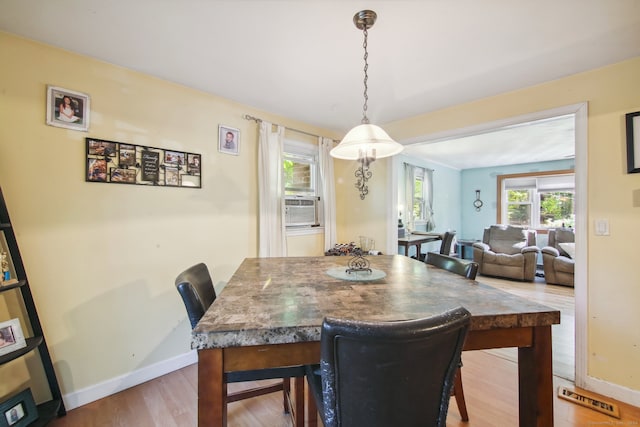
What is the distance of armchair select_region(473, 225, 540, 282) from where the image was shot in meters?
→ 4.44

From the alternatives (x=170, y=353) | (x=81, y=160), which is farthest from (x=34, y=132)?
(x=170, y=353)

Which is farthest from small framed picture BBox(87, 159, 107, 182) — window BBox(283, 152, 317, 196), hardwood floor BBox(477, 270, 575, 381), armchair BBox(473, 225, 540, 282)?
armchair BBox(473, 225, 540, 282)

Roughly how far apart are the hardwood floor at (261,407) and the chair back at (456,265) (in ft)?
2.97

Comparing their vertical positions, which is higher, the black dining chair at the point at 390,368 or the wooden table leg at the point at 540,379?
the black dining chair at the point at 390,368

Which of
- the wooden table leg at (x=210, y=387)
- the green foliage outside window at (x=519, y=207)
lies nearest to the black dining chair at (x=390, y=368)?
the wooden table leg at (x=210, y=387)

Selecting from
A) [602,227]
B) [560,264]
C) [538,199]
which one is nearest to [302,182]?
[602,227]

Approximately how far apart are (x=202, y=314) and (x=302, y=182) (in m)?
2.23

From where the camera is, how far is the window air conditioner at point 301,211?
3027mm

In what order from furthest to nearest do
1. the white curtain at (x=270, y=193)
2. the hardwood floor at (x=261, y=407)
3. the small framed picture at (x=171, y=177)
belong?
the white curtain at (x=270, y=193) → the small framed picture at (x=171, y=177) → the hardwood floor at (x=261, y=407)

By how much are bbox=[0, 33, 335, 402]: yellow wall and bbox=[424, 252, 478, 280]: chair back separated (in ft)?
5.73

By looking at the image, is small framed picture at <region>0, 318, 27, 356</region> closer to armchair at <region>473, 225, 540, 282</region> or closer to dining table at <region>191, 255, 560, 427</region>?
dining table at <region>191, 255, 560, 427</region>

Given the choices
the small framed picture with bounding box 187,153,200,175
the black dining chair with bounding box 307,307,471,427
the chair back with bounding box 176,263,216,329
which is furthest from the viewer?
the small framed picture with bounding box 187,153,200,175

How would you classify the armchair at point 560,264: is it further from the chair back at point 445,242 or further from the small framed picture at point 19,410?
the small framed picture at point 19,410

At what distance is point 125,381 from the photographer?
1853mm
